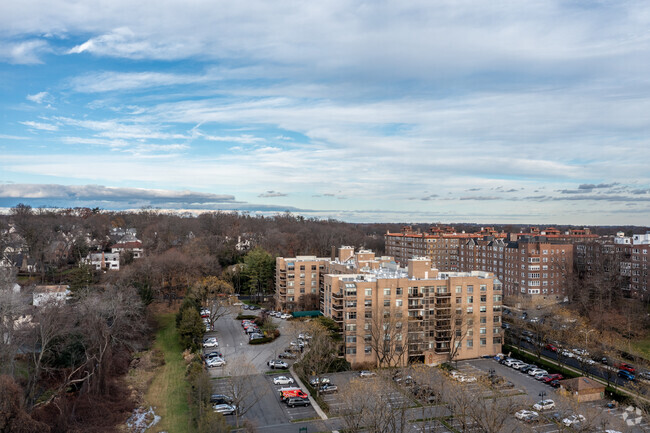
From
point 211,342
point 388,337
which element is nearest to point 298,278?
point 211,342

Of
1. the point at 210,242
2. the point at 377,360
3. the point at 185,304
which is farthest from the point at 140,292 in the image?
the point at 210,242

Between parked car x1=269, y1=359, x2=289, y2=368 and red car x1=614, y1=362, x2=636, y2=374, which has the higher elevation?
parked car x1=269, y1=359, x2=289, y2=368

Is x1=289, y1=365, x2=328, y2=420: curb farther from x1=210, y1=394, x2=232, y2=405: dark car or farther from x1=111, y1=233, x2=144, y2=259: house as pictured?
x1=111, y1=233, x2=144, y2=259: house

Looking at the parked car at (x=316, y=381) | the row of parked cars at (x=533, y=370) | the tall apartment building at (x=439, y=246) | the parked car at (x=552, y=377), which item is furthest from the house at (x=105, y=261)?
the parked car at (x=552, y=377)

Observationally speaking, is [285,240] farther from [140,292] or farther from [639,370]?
[639,370]

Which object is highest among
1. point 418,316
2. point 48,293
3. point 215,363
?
point 48,293

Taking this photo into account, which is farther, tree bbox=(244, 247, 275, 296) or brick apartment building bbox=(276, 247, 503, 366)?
tree bbox=(244, 247, 275, 296)

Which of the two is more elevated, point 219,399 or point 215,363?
point 215,363

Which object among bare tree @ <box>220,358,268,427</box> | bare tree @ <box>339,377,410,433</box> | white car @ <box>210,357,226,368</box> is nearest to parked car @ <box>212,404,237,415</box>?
bare tree @ <box>220,358,268,427</box>

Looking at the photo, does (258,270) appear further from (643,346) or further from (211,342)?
(643,346)
